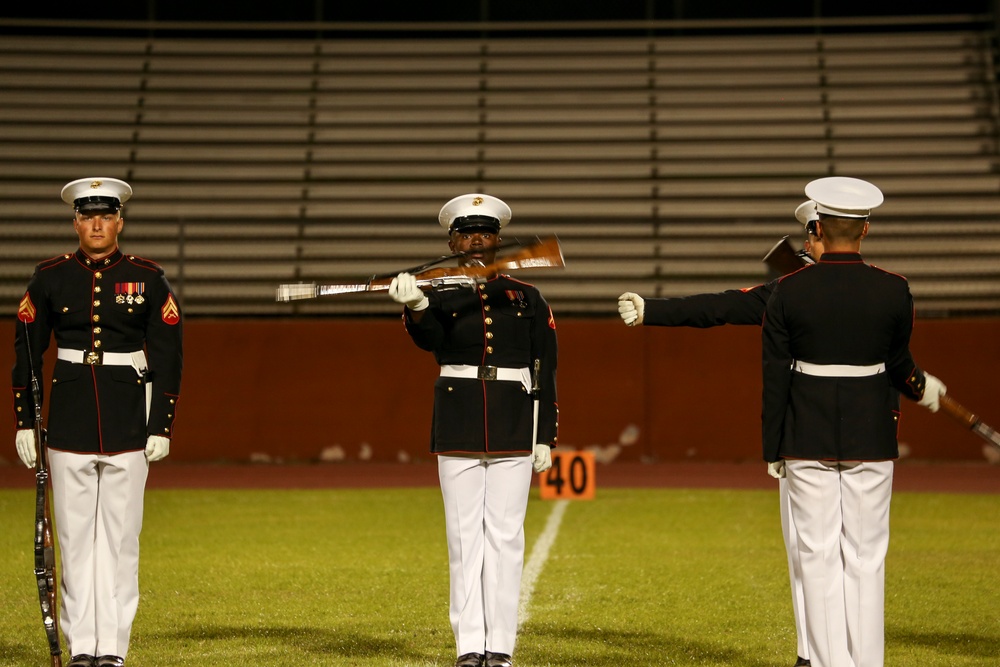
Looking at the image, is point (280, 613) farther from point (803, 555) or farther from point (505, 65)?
point (505, 65)

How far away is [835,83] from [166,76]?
8454 mm

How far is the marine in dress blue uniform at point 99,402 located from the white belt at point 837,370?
2253 millimetres

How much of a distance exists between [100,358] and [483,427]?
56.2 inches

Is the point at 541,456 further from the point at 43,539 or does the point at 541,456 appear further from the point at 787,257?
the point at 43,539

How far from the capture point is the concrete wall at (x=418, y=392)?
1402cm

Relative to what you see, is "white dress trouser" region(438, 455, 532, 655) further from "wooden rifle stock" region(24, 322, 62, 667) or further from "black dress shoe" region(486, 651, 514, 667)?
"wooden rifle stock" region(24, 322, 62, 667)

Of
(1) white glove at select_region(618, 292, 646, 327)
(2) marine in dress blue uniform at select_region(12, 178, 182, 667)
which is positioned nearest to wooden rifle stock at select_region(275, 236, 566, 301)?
(1) white glove at select_region(618, 292, 646, 327)

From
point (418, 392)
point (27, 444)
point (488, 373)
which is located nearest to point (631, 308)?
point (488, 373)

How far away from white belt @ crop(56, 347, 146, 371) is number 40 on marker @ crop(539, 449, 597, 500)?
5.77m

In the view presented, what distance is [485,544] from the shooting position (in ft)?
16.9

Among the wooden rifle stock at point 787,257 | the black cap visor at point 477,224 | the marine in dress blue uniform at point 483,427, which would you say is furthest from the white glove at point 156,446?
the wooden rifle stock at point 787,257

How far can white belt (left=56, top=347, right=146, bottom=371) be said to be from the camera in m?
5.09

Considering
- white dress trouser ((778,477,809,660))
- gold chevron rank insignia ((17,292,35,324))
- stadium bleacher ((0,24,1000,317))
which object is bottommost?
white dress trouser ((778,477,809,660))

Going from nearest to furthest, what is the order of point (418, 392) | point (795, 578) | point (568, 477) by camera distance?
point (795, 578) < point (568, 477) < point (418, 392)
